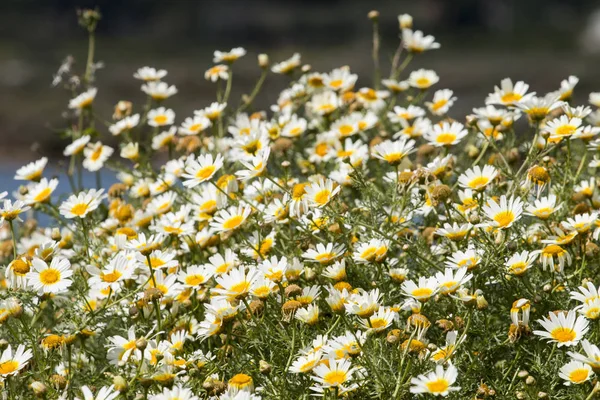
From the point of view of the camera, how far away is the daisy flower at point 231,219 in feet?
6.31

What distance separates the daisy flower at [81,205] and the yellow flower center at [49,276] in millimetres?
220

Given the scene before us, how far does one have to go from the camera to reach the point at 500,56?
12289 mm

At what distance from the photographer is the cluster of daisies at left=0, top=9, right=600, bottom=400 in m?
1.57

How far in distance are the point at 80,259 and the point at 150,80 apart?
2.72 feet

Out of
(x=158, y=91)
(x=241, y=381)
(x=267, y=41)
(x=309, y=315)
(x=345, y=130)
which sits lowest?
(x=241, y=381)

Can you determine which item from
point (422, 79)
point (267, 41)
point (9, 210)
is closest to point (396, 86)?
point (422, 79)

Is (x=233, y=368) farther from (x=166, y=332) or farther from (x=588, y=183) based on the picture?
(x=588, y=183)

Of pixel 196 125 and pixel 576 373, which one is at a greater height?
pixel 196 125

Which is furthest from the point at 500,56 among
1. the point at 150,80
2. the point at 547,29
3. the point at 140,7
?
the point at 150,80

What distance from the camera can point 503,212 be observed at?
1728mm

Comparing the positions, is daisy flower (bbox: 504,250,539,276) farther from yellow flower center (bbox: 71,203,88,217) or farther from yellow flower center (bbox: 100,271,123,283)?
yellow flower center (bbox: 71,203,88,217)

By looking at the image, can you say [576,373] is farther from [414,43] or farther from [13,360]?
[414,43]

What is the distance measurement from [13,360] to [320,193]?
68 cm

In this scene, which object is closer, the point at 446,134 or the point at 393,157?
the point at 393,157
